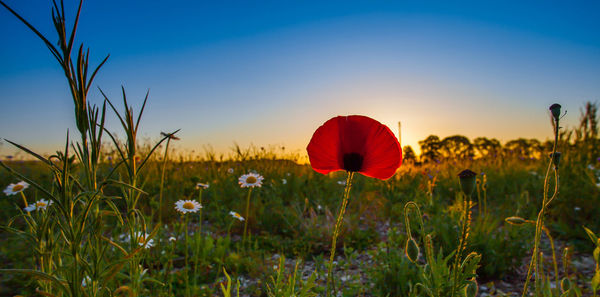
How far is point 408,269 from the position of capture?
214 cm

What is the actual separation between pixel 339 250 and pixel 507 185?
11.3 ft

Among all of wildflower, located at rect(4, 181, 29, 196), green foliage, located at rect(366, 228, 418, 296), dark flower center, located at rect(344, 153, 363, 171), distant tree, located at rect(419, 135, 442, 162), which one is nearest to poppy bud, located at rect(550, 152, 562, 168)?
dark flower center, located at rect(344, 153, 363, 171)

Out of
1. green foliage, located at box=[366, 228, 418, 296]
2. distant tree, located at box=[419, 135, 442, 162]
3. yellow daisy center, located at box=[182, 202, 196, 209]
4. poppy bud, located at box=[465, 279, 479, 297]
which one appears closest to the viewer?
poppy bud, located at box=[465, 279, 479, 297]

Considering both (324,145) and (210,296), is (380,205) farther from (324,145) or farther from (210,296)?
(324,145)

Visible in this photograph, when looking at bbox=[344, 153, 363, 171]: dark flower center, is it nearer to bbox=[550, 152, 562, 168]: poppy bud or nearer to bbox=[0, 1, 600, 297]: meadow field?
bbox=[0, 1, 600, 297]: meadow field

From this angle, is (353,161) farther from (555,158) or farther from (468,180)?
(555,158)

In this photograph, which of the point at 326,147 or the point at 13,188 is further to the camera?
the point at 13,188

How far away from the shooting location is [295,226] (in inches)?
137

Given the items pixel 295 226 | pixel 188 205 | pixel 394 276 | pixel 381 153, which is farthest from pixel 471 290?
pixel 295 226

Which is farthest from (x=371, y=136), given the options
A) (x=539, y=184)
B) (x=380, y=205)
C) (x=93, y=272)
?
(x=539, y=184)

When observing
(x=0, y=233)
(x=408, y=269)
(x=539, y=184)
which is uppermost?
(x=539, y=184)

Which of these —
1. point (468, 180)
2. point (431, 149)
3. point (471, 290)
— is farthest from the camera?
point (431, 149)

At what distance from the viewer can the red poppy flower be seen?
3.62 feet

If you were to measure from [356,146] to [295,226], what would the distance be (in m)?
2.49
